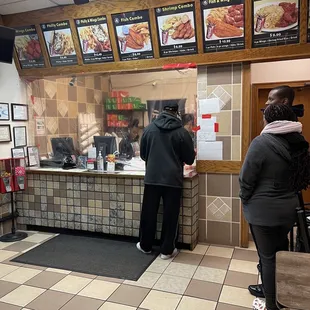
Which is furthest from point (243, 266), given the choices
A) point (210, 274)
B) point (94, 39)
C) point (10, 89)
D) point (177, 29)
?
point (10, 89)

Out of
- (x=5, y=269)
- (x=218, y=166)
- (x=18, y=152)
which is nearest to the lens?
(x=5, y=269)

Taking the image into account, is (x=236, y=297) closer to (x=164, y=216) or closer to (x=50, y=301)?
(x=164, y=216)

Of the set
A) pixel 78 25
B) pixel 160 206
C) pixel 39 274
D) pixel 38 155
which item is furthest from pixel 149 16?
pixel 39 274

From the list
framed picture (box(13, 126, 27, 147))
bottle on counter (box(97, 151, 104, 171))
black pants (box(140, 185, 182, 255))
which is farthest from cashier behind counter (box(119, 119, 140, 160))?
framed picture (box(13, 126, 27, 147))

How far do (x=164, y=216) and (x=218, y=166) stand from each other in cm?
79

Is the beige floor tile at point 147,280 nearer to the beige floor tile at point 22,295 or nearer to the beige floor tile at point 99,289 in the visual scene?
the beige floor tile at point 99,289

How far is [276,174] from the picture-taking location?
1857 mm

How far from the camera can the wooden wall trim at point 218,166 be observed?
325cm

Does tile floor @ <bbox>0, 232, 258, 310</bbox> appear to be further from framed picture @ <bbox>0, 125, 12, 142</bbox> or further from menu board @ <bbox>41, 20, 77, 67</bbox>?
menu board @ <bbox>41, 20, 77, 67</bbox>

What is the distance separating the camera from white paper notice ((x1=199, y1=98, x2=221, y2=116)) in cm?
326

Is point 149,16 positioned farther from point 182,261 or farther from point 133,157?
point 182,261

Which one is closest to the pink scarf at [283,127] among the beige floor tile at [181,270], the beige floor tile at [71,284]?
the beige floor tile at [181,270]

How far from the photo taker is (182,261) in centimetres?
303

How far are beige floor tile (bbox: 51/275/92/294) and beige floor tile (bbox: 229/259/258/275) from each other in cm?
132
